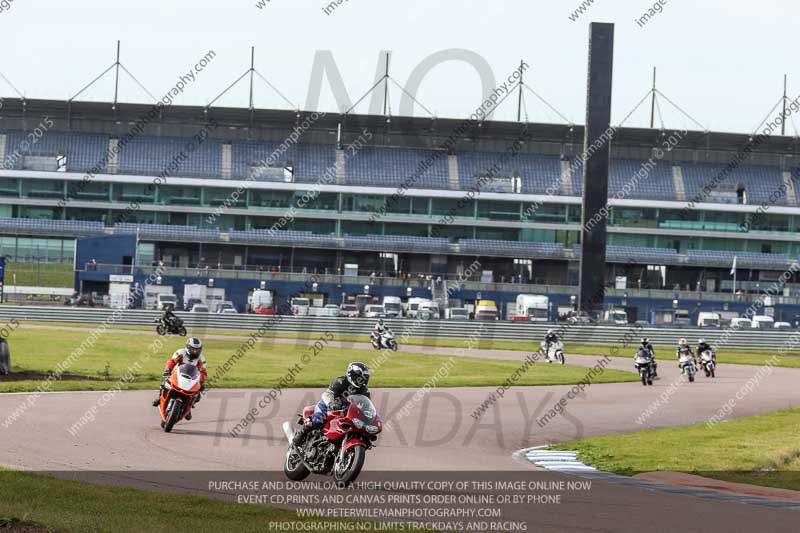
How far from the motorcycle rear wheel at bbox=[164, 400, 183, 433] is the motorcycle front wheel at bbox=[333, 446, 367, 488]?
627 cm

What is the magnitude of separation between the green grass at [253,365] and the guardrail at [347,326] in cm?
1222

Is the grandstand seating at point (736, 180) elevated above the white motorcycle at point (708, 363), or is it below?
above

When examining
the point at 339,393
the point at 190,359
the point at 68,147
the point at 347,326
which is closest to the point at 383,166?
the point at 68,147

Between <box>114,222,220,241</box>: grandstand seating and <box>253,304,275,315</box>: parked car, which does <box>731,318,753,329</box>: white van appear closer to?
<box>253,304,275,315</box>: parked car

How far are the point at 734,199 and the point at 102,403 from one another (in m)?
87.0

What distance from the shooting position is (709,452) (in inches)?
850

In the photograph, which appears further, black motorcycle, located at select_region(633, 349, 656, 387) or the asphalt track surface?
black motorcycle, located at select_region(633, 349, 656, 387)

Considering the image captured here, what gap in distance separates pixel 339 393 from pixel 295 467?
47.1 inches

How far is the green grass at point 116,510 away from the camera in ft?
36.9

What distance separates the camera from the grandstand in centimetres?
9850

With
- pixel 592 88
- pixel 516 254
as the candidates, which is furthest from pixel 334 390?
pixel 516 254

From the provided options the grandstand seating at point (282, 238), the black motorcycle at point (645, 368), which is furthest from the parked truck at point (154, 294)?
the black motorcycle at point (645, 368)

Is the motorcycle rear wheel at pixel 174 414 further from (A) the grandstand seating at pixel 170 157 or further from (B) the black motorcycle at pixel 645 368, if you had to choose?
(A) the grandstand seating at pixel 170 157

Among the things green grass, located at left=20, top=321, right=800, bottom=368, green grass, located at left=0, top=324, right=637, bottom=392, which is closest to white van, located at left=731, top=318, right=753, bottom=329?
green grass, located at left=20, top=321, right=800, bottom=368
